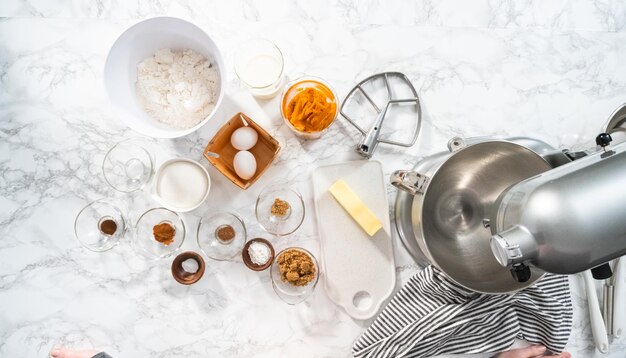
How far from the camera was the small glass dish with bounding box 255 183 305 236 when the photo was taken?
1.02 metres

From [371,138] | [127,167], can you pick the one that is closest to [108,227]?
[127,167]

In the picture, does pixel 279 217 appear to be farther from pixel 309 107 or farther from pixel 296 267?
pixel 309 107

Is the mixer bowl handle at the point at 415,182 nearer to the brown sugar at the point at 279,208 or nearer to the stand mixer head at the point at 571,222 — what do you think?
the stand mixer head at the point at 571,222

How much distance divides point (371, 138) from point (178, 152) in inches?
16.9

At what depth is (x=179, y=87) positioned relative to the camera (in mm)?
951

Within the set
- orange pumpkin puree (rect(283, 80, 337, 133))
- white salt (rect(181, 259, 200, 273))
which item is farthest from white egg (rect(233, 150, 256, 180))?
white salt (rect(181, 259, 200, 273))

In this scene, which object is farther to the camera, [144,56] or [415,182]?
[144,56]

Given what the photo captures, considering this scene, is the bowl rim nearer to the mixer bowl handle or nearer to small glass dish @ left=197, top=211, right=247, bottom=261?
small glass dish @ left=197, top=211, right=247, bottom=261

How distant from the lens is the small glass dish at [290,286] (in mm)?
988

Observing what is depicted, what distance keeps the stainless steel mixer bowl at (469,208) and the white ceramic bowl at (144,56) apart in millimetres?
463

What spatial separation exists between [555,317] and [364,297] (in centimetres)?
40

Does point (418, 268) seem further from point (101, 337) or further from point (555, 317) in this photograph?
point (101, 337)

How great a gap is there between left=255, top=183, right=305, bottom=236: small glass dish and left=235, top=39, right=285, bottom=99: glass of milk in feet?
0.70

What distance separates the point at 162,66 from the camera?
947 mm
